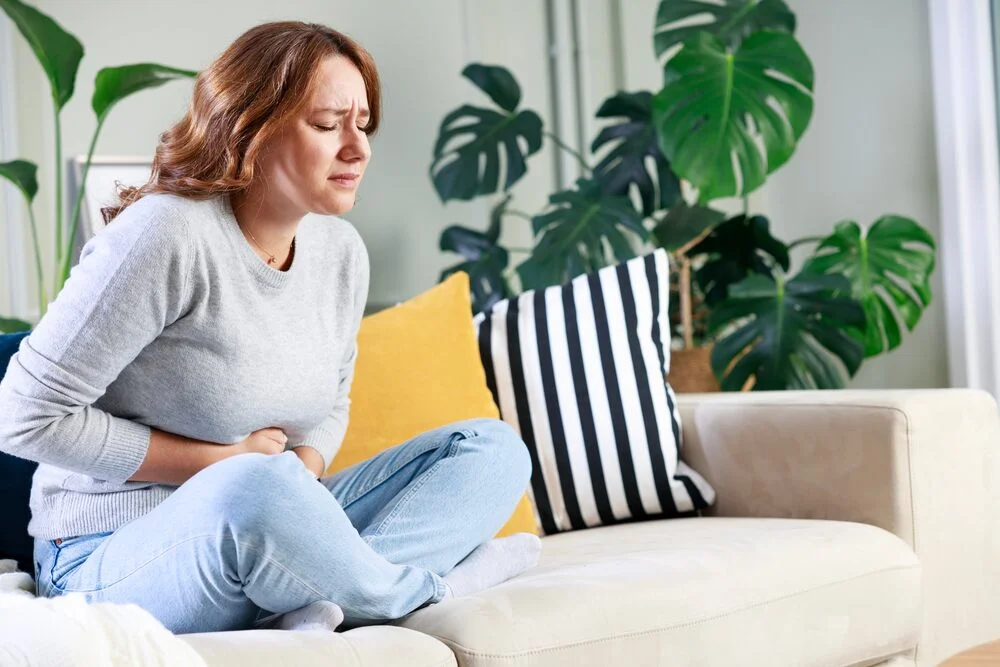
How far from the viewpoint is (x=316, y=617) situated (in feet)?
3.72

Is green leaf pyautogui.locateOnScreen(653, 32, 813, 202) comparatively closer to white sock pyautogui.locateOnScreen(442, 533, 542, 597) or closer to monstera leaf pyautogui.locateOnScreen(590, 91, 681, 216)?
monstera leaf pyautogui.locateOnScreen(590, 91, 681, 216)

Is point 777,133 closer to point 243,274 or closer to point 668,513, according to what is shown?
point 668,513

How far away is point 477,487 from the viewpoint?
1.38 metres

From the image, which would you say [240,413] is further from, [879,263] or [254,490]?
[879,263]

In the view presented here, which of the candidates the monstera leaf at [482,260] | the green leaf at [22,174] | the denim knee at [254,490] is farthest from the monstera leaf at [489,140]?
the denim knee at [254,490]

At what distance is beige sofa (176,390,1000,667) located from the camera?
117cm

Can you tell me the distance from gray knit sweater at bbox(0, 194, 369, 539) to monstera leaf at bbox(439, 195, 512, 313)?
4.99 ft

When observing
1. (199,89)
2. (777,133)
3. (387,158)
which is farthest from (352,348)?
(387,158)

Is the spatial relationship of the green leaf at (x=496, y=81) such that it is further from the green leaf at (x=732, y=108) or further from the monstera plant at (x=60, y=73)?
the monstera plant at (x=60, y=73)

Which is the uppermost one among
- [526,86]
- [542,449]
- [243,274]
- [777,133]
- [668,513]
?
[526,86]

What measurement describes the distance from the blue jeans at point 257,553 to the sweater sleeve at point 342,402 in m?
0.19

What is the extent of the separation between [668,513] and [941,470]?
0.41 meters

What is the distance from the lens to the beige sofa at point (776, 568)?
3.84 feet

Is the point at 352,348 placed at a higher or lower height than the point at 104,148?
lower
